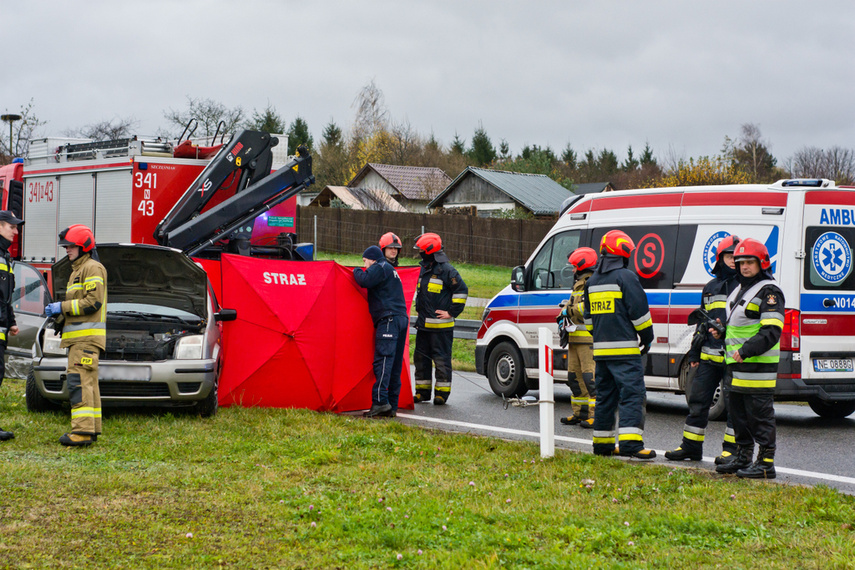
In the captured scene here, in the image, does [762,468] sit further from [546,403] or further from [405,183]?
[405,183]

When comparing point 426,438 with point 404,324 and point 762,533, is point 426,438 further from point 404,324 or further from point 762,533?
point 762,533

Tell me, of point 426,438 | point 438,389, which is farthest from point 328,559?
point 438,389

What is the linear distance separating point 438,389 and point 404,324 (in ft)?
4.71

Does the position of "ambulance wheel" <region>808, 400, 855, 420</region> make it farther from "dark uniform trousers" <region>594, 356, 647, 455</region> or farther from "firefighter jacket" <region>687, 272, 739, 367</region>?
"dark uniform trousers" <region>594, 356, 647, 455</region>

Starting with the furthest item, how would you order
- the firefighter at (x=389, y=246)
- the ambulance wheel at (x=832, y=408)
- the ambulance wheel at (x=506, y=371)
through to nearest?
the ambulance wheel at (x=506, y=371) < the firefighter at (x=389, y=246) < the ambulance wheel at (x=832, y=408)

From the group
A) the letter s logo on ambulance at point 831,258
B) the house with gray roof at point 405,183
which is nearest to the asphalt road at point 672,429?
the letter s logo on ambulance at point 831,258

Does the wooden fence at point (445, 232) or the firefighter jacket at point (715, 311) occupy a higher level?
the wooden fence at point (445, 232)

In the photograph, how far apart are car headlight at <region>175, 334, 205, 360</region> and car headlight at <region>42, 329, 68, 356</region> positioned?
102 centimetres

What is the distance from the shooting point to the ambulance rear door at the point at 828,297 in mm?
8898

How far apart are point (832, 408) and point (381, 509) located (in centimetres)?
645

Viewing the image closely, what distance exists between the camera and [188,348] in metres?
8.47

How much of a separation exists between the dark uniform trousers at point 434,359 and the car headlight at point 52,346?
3872 mm

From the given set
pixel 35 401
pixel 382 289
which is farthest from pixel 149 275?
pixel 382 289

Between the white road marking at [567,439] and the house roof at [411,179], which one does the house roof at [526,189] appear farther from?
the white road marking at [567,439]
